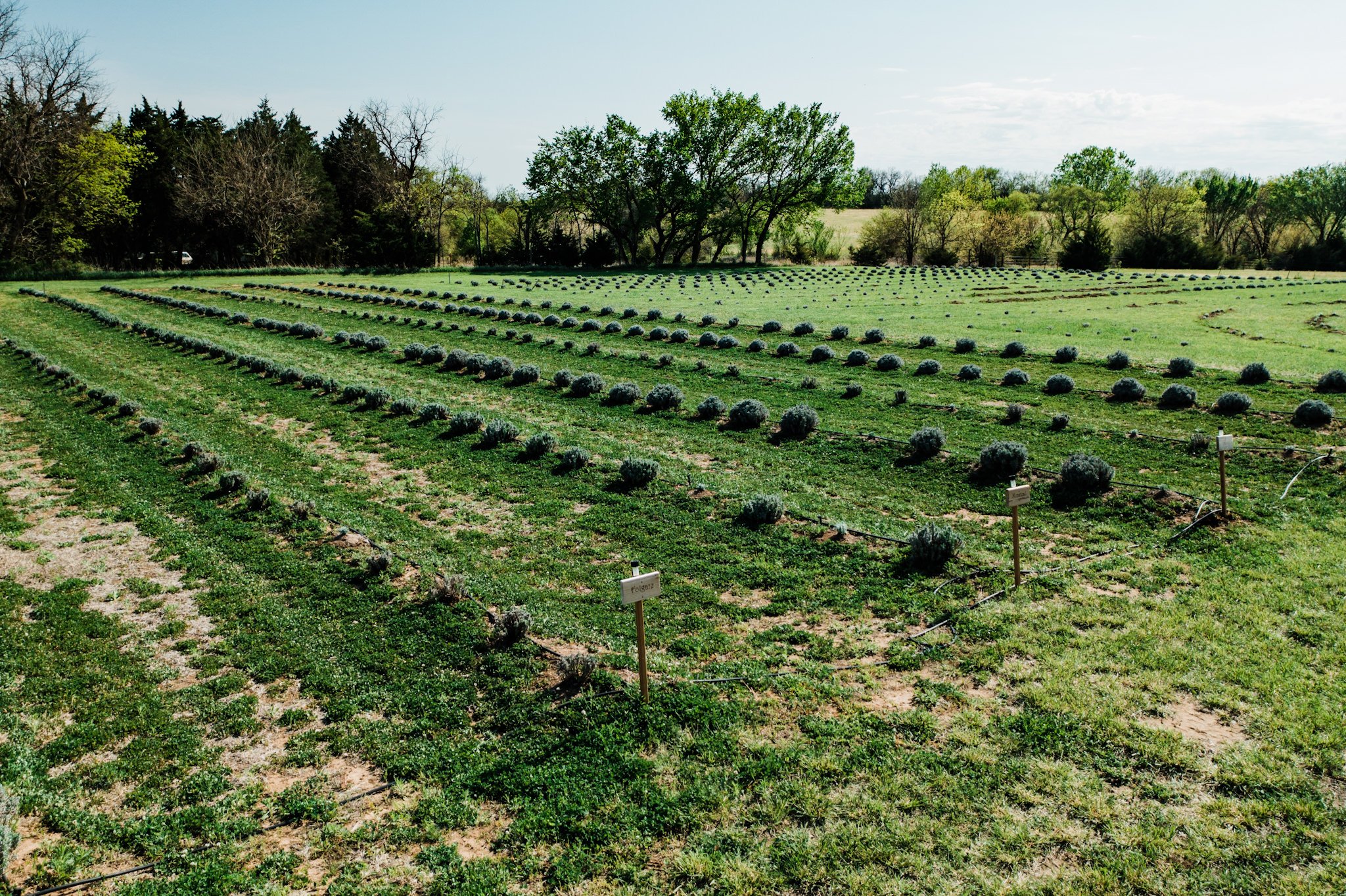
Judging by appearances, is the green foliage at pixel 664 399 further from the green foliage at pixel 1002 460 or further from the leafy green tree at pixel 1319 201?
the leafy green tree at pixel 1319 201

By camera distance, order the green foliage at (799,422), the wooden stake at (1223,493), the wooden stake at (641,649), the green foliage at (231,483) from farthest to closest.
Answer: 1. the green foliage at (799,422)
2. the green foliage at (231,483)
3. the wooden stake at (1223,493)
4. the wooden stake at (641,649)

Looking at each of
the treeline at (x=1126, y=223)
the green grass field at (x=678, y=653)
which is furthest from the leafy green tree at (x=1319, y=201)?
the green grass field at (x=678, y=653)

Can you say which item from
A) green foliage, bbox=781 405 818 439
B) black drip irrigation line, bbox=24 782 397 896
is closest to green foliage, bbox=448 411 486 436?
green foliage, bbox=781 405 818 439

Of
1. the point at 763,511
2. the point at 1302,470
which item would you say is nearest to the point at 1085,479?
the point at 1302,470

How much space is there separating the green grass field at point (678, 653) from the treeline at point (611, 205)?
66172mm

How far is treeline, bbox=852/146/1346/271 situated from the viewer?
81125 millimetres

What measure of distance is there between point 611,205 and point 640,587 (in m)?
85.0

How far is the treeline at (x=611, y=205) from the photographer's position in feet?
251

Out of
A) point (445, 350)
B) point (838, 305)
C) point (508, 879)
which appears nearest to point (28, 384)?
point (445, 350)

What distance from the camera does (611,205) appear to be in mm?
86438

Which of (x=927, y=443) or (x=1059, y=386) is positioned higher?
(x=1059, y=386)

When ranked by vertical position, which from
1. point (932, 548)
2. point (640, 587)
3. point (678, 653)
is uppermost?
point (640, 587)

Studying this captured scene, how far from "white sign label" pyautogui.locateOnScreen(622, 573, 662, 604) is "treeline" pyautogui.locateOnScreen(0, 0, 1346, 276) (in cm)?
8068

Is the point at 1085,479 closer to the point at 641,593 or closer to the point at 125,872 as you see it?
the point at 641,593
